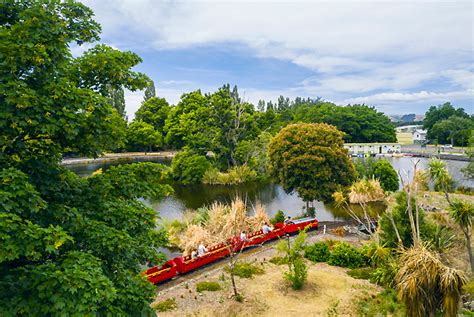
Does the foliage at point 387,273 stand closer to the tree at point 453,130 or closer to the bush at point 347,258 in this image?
the bush at point 347,258

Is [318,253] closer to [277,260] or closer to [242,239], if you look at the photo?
[277,260]

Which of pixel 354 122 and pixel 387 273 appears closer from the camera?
pixel 387 273

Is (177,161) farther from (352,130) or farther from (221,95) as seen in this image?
(352,130)

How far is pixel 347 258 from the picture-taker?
15148mm

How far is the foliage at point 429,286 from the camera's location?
873cm

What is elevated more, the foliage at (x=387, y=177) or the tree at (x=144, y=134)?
the tree at (x=144, y=134)

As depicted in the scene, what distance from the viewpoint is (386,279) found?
11938mm

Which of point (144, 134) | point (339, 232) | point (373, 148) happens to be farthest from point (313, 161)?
point (373, 148)

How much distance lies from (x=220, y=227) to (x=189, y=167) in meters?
21.1

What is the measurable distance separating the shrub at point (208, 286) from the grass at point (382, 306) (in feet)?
15.9

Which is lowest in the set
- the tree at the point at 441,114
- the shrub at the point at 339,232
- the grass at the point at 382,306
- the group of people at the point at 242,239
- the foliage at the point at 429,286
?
the grass at the point at 382,306

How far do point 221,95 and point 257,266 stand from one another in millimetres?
29717

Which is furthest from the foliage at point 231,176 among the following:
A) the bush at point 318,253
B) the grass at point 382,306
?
the grass at point 382,306

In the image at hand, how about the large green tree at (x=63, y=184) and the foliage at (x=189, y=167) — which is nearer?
the large green tree at (x=63, y=184)
